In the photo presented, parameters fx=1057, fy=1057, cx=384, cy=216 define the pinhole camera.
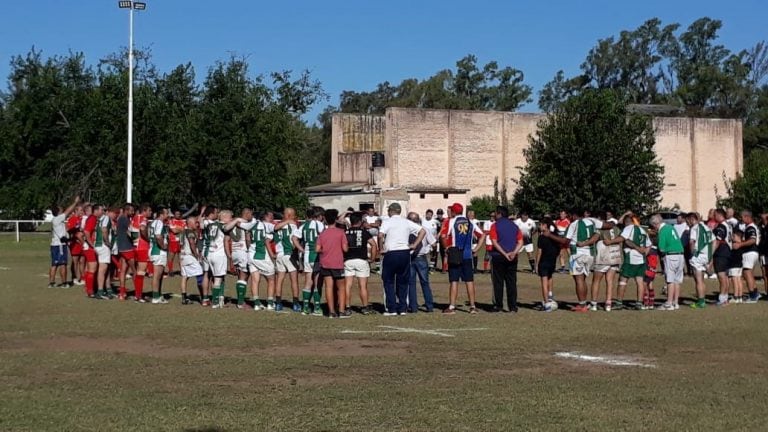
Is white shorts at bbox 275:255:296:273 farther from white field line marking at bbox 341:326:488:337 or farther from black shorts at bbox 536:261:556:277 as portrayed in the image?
black shorts at bbox 536:261:556:277

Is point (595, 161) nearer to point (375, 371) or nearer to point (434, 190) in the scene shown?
point (434, 190)

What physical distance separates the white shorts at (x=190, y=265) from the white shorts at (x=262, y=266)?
1231 mm

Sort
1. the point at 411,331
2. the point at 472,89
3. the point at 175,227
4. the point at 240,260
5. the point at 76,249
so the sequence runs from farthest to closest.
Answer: the point at 472,89
the point at 76,249
the point at 175,227
the point at 240,260
the point at 411,331

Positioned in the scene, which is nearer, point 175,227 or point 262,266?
point 262,266

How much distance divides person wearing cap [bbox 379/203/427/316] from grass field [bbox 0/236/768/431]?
0.56 metres

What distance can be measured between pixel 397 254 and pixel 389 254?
14 cm

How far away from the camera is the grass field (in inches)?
366

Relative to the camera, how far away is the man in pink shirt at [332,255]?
1800cm

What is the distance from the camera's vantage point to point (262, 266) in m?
19.5

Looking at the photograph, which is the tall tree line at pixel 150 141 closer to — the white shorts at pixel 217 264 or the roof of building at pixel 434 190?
the roof of building at pixel 434 190

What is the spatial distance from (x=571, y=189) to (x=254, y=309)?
45.8 m

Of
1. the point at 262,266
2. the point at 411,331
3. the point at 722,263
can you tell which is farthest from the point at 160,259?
the point at 722,263

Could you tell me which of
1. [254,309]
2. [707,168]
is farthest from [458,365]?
[707,168]

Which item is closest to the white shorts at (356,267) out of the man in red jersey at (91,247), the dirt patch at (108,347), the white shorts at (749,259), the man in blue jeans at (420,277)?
the man in blue jeans at (420,277)
